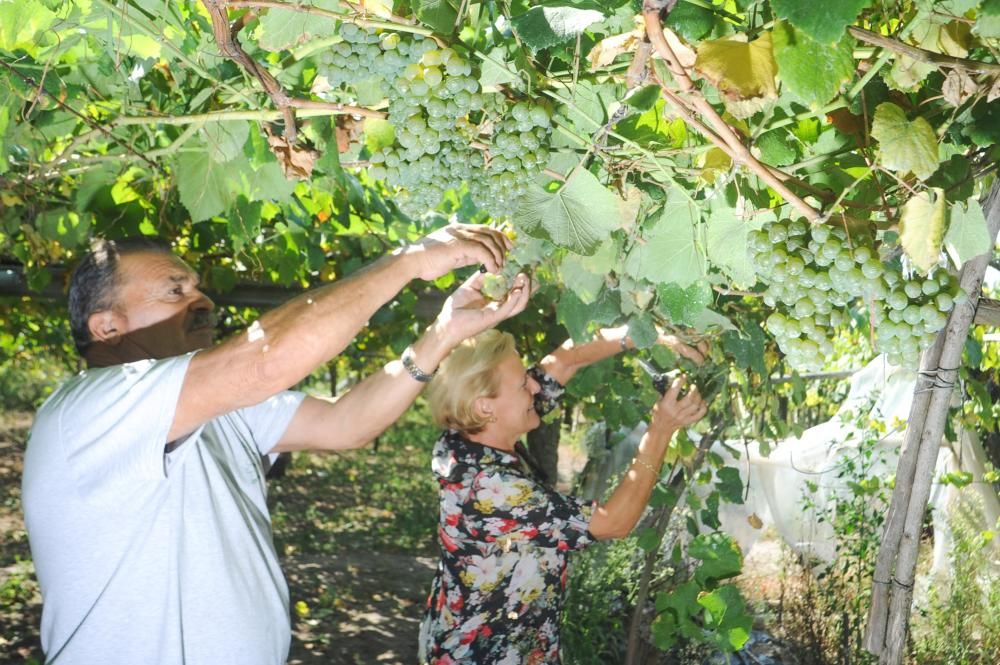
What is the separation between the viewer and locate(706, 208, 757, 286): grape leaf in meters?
1.40

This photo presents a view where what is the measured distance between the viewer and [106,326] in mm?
2023

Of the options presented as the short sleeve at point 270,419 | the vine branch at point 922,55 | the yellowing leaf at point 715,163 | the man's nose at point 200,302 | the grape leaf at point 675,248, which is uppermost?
the vine branch at point 922,55

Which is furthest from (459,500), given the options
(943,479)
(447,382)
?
(943,479)

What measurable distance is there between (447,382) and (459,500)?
0.40 m

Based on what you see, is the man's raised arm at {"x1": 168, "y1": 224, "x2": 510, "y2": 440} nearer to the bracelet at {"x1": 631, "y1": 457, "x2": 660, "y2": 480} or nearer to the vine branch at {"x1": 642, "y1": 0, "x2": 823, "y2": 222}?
the vine branch at {"x1": 642, "y1": 0, "x2": 823, "y2": 222}

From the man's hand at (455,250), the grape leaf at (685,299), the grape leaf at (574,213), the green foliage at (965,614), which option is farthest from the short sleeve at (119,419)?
the green foliage at (965,614)

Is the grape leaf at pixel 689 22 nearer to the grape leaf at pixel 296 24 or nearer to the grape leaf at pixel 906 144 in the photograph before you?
the grape leaf at pixel 906 144

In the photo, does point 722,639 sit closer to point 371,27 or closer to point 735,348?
point 735,348

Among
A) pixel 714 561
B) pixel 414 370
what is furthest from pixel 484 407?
pixel 714 561

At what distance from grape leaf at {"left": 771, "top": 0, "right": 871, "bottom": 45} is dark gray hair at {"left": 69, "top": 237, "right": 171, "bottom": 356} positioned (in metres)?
1.76

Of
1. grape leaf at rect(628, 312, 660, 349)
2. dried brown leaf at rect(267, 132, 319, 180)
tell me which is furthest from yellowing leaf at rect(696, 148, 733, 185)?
grape leaf at rect(628, 312, 660, 349)

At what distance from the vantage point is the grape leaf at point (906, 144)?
98 centimetres

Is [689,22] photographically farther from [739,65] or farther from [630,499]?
[630,499]

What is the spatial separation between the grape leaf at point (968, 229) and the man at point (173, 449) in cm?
94
